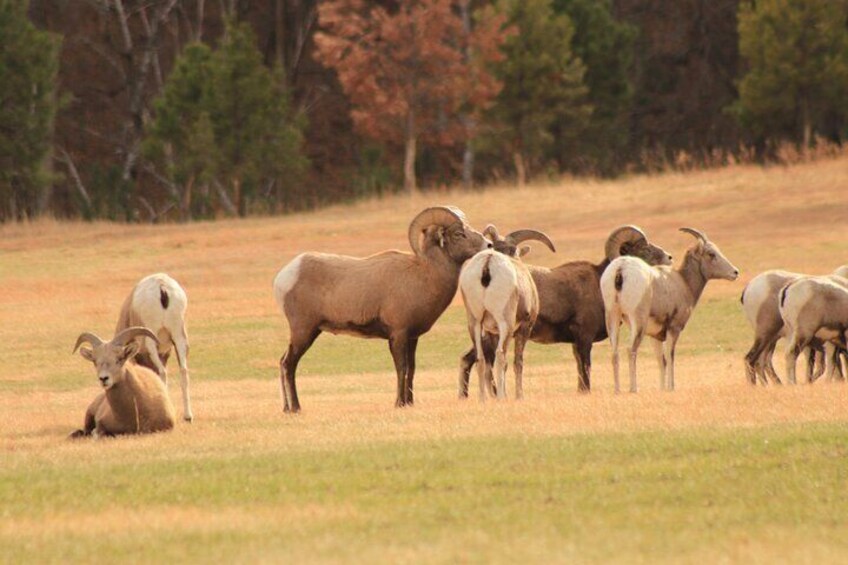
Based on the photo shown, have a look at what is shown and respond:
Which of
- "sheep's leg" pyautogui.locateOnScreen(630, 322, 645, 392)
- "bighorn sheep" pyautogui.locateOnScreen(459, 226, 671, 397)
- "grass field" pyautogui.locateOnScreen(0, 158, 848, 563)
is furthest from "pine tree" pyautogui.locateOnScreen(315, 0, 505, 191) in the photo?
"sheep's leg" pyautogui.locateOnScreen(630, 322, 645, 392)

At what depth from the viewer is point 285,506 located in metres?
12.9

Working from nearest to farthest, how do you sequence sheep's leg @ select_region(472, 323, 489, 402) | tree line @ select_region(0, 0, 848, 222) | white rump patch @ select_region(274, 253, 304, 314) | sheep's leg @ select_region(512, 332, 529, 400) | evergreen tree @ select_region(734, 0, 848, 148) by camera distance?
sheep's leg @ select_region(472, 323, 489, 402) < sheep's leg @ select_region(512, 332, 529, 400) < white rump patch @ select_region(274, 253, 304, 314) < tree line @ select_region(0, 0, 848, 222) < evergreen tree @ select_region(734, 0, 848, 148)

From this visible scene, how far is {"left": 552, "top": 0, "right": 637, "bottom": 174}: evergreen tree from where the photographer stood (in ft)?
209

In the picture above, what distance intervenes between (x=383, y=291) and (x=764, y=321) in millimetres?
4785

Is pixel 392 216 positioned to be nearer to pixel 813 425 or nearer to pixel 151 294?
pixel 151 294

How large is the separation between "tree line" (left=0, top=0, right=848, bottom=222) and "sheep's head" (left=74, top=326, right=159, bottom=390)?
122 feet

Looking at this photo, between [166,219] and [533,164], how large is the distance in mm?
12810

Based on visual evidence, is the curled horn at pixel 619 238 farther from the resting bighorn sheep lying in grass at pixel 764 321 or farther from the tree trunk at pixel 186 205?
the tree trunk at pixel 186 205

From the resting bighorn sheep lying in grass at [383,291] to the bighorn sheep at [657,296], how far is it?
5.32ft

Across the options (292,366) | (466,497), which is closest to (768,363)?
(292,366)

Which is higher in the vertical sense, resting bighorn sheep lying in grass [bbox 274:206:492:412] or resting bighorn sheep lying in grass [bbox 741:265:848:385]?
resting bighorn sheep lying in grass [bbox 274:206:492:412]

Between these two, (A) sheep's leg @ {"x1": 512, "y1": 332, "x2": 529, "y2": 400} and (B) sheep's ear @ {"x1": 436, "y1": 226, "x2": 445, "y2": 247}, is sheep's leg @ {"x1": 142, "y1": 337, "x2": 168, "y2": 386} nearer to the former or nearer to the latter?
(B) sheep's ear @ {"x1": 436, "y1": 226, "x2": 445, "y2": 247}

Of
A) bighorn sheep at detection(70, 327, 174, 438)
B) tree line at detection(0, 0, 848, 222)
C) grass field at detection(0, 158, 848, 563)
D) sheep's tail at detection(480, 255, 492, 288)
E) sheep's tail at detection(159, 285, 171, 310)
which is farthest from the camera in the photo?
tree line at detection(0, 0, 848, 222)

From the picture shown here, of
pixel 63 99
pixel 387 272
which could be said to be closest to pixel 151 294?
pixel 387 272
